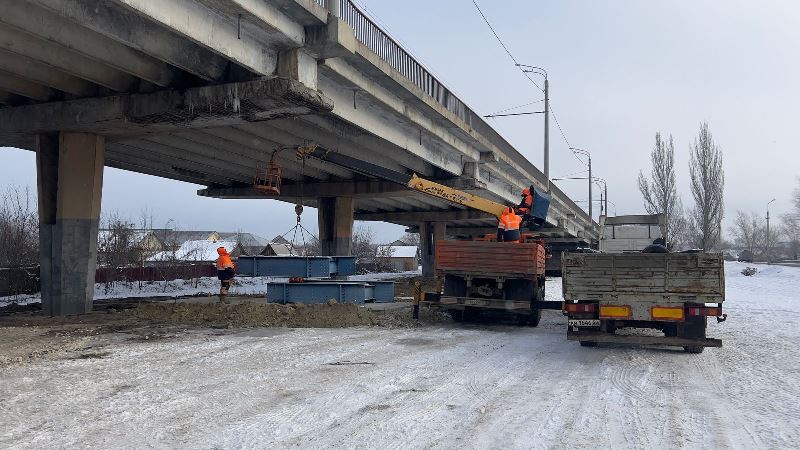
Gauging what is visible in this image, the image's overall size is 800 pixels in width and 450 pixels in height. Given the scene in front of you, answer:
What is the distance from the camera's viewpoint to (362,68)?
1359 cm

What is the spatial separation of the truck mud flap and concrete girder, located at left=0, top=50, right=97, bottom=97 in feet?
35.2

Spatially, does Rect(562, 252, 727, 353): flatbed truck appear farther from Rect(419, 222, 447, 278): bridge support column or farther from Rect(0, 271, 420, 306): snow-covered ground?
Rect(419, 222, 447, 278): bridge support column

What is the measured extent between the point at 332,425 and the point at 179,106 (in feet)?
28.1

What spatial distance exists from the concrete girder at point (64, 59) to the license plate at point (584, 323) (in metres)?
9.61

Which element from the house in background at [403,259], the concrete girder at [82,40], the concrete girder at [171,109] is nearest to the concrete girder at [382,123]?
the concrete girder at [171,109]

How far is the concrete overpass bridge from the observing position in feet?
31.6

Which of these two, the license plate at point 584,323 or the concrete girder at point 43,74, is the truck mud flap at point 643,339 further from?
the concrete girder at point 43,74

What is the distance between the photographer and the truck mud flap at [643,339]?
9172 mm

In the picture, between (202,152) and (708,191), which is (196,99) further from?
(708,191)

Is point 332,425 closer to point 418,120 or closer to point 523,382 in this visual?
point 523,382

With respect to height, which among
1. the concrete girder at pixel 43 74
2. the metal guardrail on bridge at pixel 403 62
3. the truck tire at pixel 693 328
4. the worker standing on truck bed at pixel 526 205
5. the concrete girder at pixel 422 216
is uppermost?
the metal guardrail on bridge at pixel 403 62

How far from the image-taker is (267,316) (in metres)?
12.9

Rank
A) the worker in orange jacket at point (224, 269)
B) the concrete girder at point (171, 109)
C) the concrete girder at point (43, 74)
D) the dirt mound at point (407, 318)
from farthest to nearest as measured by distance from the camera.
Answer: the worker in orange jacket at point (224, 269) < the dirt mound at point (407, 318) < the concrete girder at point (171, 109) < the concrete girder at point (43, 74)

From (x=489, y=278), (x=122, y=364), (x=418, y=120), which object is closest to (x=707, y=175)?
(x=418, y=120)
